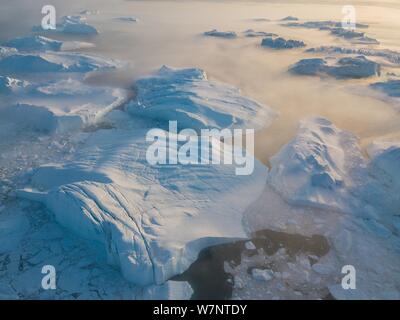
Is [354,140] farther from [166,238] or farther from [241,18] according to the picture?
[241,18]

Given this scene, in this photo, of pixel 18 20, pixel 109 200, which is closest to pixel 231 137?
pixel 109 200

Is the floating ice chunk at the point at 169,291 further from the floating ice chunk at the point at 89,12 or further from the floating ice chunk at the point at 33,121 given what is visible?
the floating ice chunk at the point at 89,12

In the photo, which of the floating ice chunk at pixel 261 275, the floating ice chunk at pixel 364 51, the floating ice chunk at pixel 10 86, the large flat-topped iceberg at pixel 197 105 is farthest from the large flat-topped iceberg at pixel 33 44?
the floating ice chunk at pixel 261 275

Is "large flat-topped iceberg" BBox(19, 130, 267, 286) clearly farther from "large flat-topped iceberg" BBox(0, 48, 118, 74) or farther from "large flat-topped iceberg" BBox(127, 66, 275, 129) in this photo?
"large flat-topped iceberg" BBox(0, 48, 118, 74)

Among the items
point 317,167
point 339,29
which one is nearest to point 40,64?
point 317,167

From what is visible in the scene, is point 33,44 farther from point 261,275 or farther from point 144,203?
point 261,275
